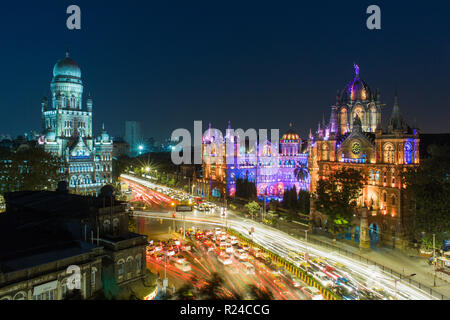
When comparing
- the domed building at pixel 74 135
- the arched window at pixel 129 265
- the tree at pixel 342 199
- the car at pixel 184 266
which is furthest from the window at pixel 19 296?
the domed building at pixel 74 135

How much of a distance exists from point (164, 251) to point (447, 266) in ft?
109

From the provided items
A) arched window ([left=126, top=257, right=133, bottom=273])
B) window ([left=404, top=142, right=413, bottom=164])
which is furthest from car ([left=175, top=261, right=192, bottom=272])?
window ([left=404, top=142, right=413, bottom=164])

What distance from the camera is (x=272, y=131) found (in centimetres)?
10006

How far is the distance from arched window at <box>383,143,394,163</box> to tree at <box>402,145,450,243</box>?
9.18 meters

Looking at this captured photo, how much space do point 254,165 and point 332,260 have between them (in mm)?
57332

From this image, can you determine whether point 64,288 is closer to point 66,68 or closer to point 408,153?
point 408,153

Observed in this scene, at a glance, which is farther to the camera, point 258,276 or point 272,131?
point 272,131

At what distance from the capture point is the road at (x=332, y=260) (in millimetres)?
30250

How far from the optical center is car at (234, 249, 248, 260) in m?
39.9

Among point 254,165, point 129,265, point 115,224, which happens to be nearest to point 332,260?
point 129,265

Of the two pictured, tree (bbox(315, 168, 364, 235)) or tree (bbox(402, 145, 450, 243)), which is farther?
tree (bbox(315, 168, 364, 235))

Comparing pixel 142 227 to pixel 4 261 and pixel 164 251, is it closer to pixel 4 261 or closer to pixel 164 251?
pixel 164 251

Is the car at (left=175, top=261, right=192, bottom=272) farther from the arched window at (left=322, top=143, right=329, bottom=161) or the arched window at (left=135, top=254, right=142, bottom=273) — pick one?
the arched window at (left=322, top=143, right=329, bottom=161)
